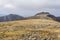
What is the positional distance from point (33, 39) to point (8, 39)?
11.1 meters

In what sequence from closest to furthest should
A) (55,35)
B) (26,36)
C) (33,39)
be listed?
(33,39) < (26,36) < (55,35)

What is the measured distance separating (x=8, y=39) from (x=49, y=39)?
18492mm

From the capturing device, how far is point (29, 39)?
84250 mm

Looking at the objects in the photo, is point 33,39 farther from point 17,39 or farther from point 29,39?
point 17,39

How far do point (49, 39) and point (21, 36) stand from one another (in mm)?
13749

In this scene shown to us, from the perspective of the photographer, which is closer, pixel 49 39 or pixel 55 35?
pixel 49 39

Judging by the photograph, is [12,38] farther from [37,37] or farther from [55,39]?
[55,39]

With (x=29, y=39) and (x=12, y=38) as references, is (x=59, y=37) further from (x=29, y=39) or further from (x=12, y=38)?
(x=12, y=38)

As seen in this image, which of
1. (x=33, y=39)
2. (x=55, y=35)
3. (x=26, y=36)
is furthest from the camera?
(x=55, y=35)

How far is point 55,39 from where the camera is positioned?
89.1 meters

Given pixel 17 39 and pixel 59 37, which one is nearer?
pixel 17 39

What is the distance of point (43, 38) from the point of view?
3430 inches

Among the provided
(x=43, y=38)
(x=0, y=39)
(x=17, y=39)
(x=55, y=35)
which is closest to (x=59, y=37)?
(x=55, y=35)

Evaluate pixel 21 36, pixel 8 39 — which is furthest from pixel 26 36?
pixel 8 39
